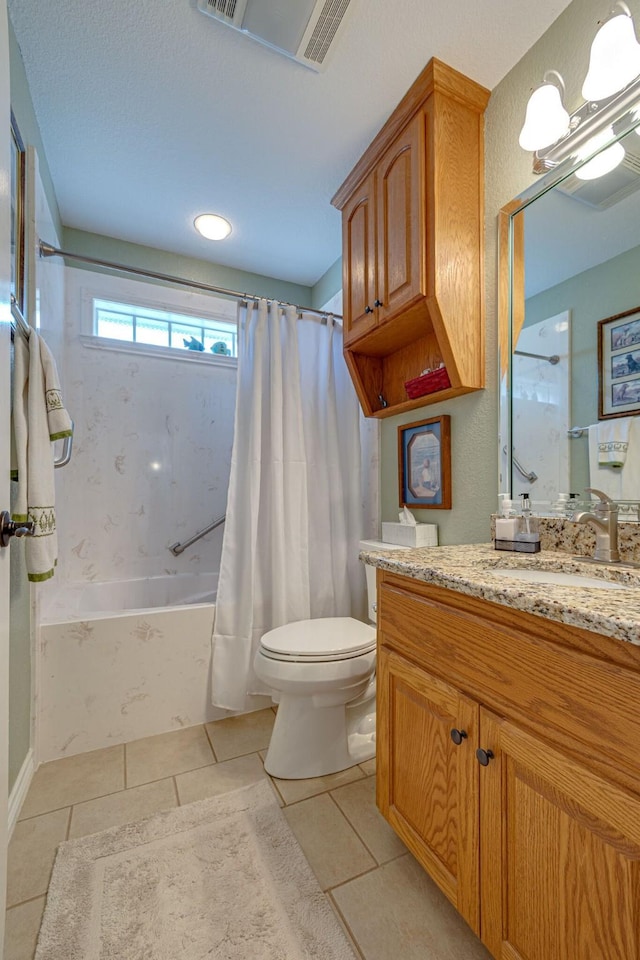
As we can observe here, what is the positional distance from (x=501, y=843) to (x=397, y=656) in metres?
0.40

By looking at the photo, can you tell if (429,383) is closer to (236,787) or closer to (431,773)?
(431,773)

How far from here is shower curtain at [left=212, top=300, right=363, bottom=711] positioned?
6.29 ft

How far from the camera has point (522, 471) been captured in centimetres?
135

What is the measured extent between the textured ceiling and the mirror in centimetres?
58

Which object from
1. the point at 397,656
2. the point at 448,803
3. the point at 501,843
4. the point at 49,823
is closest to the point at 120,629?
the point at 49,823

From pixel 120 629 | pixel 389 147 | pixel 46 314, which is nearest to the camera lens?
pixel 389 147

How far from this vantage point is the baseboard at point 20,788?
4.23 ft

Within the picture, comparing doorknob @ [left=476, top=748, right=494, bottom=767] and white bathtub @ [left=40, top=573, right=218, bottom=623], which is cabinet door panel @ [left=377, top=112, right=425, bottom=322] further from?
white bathtub @ [left=40, top=573, right=218, bottom=623]

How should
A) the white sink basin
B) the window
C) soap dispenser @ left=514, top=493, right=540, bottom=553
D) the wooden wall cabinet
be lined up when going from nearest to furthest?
1. the white sink basin
2. soap dispenser @ left=514, top=493, right=540, bottom=553
3. the wooden wall cabinet
4. the window

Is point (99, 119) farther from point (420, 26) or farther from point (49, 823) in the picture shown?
point (49, 823)

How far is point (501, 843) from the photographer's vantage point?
2.54 ft

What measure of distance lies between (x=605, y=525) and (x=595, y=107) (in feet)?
3.73

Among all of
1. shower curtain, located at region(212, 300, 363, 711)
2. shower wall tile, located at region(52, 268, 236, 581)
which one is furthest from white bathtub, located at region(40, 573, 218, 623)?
shower curtain, located at region(212, 300, 363, 711)

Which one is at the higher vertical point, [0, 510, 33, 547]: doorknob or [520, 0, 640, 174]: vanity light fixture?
[520, 0, 640, 174]: vanity light fixture
